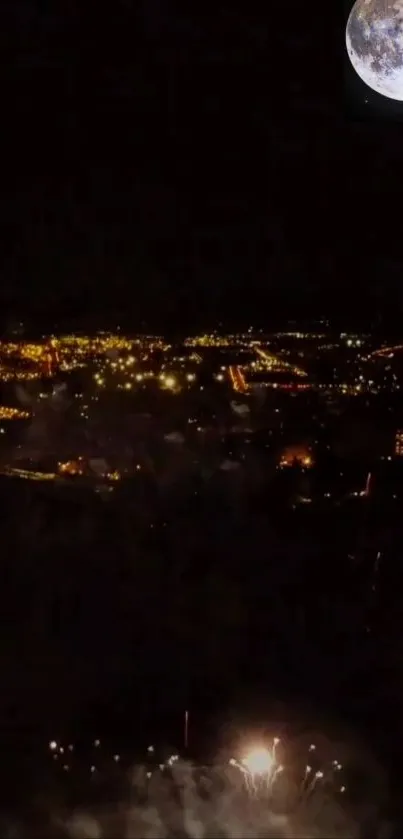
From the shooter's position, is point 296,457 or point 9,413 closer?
point 9,413

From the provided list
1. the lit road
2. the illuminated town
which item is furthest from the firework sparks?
the lit road

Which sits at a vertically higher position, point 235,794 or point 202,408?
point 202,408

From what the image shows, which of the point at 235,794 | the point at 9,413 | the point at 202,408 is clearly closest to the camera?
the point at 235,794

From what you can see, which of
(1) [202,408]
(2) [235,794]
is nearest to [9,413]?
(1) [202,408]

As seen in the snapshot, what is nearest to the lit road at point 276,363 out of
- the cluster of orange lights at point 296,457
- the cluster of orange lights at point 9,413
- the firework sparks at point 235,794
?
the cluster of orange lights at point 296,457

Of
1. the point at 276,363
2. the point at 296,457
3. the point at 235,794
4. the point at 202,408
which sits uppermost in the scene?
the point at 276,363

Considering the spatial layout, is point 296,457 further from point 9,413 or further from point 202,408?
point 9,413

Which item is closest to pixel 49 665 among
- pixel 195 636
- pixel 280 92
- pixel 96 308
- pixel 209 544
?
pixel 195 636

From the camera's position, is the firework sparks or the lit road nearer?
the firework sparks

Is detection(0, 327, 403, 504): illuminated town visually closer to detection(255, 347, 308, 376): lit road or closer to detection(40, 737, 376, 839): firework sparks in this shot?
detection(255, 347, 308, 376): lit road
